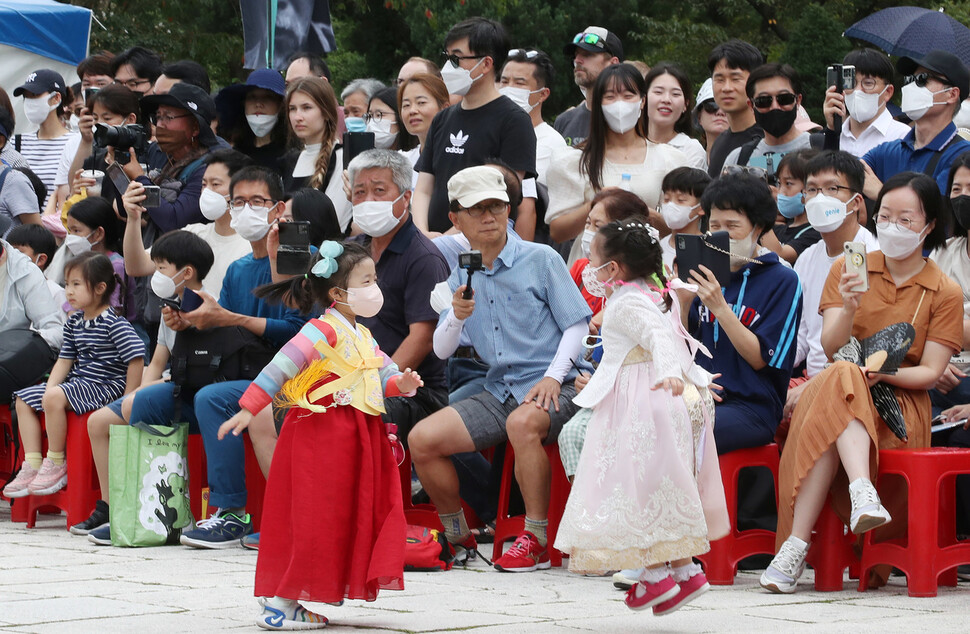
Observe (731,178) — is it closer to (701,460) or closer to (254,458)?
(701,460)

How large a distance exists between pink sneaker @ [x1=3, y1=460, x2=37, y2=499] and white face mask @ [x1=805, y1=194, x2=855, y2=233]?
4523 millimetres

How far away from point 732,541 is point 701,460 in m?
0.81

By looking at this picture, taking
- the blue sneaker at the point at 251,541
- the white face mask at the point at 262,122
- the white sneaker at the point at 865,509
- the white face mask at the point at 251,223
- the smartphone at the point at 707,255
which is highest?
the white face mask at the point at 262,122

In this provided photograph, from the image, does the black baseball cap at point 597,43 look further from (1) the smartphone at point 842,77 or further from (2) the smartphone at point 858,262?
(2) the smartphone at point 858,262

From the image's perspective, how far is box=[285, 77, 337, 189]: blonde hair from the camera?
8.27m

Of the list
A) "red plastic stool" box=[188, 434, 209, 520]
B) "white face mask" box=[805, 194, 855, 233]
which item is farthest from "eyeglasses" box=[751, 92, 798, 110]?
"red plastic stool" box=[188, 434, 209, 520]

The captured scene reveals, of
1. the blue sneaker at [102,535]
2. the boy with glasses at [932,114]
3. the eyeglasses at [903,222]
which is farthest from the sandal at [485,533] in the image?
the boy with glasses at [932,114]

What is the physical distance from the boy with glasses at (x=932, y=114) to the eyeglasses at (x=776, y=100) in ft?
2.21

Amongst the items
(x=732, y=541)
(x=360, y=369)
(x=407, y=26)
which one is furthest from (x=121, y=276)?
(x=407, y=26)

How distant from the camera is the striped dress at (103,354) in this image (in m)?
7.77

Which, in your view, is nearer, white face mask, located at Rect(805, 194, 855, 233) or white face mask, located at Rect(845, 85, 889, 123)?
white face mask, located at Rect(805, 194, 855, 233)

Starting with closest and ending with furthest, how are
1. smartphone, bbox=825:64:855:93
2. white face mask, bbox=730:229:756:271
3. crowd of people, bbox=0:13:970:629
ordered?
1. crowd of people, bbox=0:13:970:629
2. white face mask, bbox=730:229:756:271
3. smartphone, bbox=825:64:855:93

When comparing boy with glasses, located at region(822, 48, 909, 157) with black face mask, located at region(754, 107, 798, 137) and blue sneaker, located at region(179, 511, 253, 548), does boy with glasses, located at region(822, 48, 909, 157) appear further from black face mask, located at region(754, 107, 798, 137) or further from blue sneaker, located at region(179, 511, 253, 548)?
blue sneaker, located at region(179, 511, 253, 548)

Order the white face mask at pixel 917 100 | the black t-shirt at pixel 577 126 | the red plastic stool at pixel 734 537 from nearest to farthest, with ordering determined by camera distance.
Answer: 1. the red plastic stool at pixel 734 537
2. the white face mask at pixel 917 100
3. the black t-shirt at pixel 577 126
